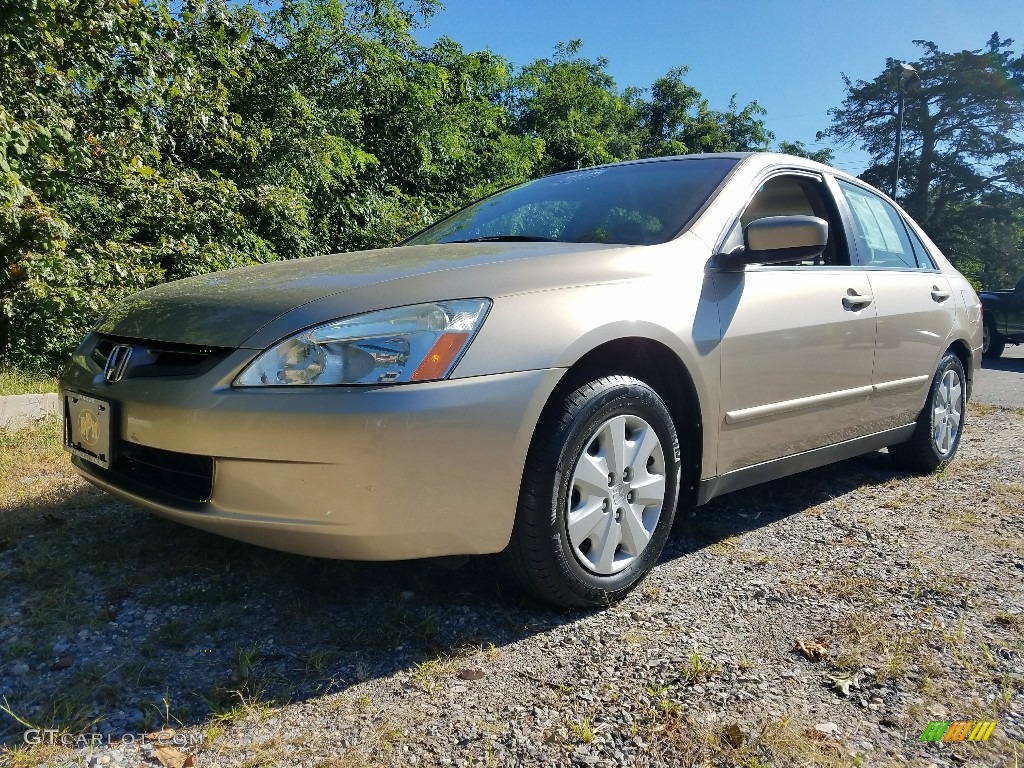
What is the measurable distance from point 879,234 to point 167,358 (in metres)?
3.26

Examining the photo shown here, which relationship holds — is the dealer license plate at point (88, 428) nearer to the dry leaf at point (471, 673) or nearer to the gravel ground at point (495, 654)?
the gravel ground at point (495, 654)

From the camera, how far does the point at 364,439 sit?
1871 millimetres

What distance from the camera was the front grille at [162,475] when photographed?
6.81 ft

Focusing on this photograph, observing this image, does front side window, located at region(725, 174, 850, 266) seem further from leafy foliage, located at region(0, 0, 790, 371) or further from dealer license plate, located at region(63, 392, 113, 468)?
leafy foliage, located at region(0, 0, 790, 371)

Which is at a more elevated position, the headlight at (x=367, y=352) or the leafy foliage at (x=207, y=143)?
the leafy foliage at (x=207, y=143)

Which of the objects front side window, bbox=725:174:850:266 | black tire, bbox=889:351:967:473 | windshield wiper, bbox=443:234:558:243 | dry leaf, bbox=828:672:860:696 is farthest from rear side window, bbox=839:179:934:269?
dry leaf, bbox=828:672:860:696

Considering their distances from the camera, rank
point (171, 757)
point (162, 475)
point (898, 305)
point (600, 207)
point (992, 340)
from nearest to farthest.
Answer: point (171, 757) → point (162, 475) → point (600, 207) → point (898, 305) → point (992, 340)

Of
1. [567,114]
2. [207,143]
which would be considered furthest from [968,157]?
[207,143]

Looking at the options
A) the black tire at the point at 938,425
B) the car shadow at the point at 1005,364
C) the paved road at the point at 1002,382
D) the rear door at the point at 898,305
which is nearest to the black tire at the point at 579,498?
the rear door at the point at 898,305

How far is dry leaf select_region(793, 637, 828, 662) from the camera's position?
2.10 metres

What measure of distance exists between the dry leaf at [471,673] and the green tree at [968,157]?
37.8 m

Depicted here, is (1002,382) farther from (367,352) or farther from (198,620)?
(198,620)

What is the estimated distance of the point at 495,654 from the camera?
210 centimetres

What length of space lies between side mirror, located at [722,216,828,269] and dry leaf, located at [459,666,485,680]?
159cm
